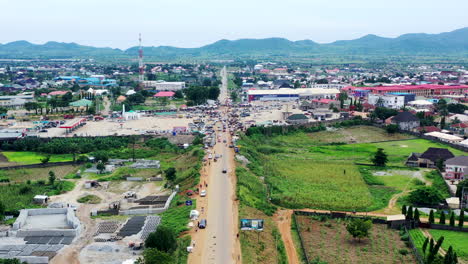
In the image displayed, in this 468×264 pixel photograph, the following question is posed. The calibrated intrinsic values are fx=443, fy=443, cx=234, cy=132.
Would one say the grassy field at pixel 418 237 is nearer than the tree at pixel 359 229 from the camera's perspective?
Yes

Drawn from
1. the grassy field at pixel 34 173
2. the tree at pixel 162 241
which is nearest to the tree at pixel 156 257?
the tree at pixel 162 241

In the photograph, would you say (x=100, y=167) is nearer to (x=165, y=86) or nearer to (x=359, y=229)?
(x=359, y=229)

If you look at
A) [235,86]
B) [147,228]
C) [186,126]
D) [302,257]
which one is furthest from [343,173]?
[235,86]

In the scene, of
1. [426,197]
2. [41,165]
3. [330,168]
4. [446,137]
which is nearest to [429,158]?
[330,168]

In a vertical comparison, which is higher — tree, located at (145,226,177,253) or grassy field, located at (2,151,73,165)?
tree, located at (145,226,177,253)

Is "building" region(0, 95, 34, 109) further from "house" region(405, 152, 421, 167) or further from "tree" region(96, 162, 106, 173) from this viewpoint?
"house" region(405, 152, 421, 167)

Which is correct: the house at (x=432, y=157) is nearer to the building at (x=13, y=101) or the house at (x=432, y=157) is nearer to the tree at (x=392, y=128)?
the tree at (x=392, y=128)

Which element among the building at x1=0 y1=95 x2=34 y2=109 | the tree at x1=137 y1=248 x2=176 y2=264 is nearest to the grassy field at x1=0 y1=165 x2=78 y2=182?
the tree at x1=137 y1=248 x2=176 y2=264
